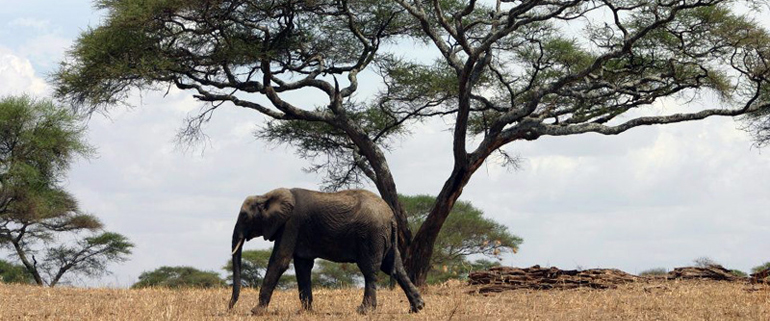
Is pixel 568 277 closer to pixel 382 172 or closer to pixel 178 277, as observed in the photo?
pixel 382 172

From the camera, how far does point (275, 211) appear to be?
1398cm

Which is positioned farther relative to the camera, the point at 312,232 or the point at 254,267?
the point at 254,267

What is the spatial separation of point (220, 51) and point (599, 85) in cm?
884

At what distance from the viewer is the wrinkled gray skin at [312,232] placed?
553 inches

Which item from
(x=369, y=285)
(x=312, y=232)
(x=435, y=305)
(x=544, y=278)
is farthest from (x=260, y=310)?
(x=544, y=278)

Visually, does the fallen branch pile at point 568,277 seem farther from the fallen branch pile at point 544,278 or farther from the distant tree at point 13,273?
the distant tree at point 13,273

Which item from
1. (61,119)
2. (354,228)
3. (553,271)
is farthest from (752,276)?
(61,119)

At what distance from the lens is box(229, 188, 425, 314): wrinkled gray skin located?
14.0 metres

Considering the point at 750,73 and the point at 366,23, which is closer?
the point at 750,73

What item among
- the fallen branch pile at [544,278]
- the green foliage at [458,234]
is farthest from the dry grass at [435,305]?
the green foliage at [458,234]

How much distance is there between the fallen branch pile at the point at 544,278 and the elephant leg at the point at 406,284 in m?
5.50

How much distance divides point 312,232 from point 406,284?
5.37 feet

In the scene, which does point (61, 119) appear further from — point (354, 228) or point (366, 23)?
point (354, 228)

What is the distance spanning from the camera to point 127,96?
75.5 ft
